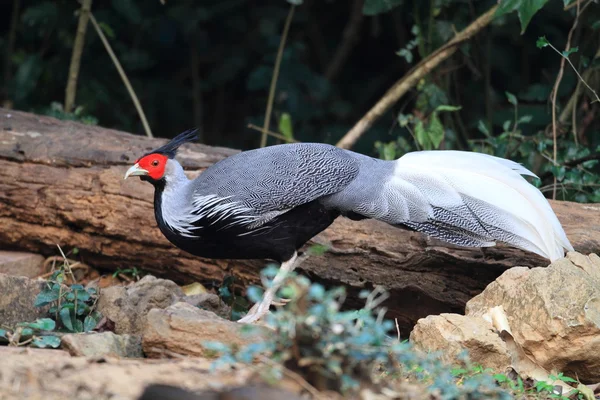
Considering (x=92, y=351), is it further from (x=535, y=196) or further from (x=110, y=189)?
(x=535, y=196)

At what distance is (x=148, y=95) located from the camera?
791 centimetres

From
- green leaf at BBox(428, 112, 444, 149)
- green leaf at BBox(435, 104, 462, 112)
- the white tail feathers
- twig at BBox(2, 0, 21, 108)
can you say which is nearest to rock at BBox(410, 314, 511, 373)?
the white tail feathers

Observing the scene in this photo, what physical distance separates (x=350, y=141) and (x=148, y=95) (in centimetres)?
266

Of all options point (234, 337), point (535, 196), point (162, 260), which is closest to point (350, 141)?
point (162, 260)

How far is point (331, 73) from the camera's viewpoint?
27.4 ft

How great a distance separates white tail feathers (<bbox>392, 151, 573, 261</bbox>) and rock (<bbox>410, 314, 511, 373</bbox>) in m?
0.55

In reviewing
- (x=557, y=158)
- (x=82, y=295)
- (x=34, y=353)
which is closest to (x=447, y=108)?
(x=557, y=158)

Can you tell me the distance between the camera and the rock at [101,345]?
314 centimetres

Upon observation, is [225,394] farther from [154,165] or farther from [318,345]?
[154,165]

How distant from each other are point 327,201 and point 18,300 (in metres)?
1.53

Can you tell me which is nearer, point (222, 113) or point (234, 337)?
point (234, 337)

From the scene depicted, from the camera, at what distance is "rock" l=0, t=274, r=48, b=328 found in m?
3.87

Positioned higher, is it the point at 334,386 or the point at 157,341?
the point at 334,386

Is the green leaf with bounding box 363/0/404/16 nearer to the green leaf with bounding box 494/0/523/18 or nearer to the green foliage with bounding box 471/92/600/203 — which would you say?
the green foliage with bounding box 471/92/600/203
